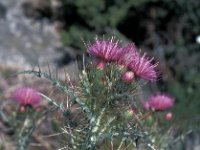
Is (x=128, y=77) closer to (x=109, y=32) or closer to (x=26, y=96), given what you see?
(x=26, y=96)

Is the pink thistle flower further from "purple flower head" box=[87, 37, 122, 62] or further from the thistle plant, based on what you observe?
"purple flower head" box=[87, 37, 122, 62]

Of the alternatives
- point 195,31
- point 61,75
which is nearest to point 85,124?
point 61,75

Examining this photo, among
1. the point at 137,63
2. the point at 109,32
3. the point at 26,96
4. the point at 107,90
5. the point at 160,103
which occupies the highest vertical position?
the point at 109,32

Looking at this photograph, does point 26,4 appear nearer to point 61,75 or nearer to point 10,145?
point 61,75

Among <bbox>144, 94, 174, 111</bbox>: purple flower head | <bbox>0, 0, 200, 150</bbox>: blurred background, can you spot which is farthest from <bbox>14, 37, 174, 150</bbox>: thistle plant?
<bbox>0, 0, 200, 150</bbox>: blurred background

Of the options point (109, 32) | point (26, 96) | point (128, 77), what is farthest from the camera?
point (109, 32)

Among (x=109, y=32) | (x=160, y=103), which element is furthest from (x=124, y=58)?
(x=109, y=32)
